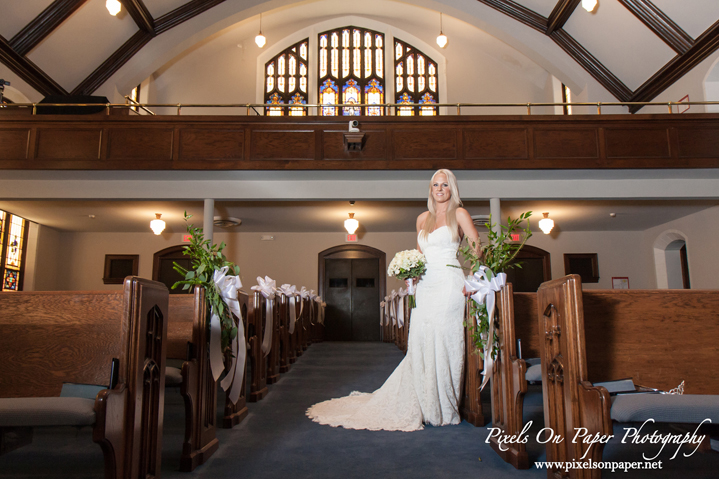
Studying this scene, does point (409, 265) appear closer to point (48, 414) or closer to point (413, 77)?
point (48, 414)

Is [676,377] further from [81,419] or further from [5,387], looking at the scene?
[5,387]

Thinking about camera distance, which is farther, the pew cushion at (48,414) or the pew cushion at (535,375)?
the pew cushion at (535,375)

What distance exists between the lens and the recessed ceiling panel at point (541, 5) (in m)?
9.45

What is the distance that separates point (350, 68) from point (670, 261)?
908 cm

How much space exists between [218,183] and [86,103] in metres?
2.35

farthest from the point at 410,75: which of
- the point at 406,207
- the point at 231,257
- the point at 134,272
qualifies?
the point at 134,272

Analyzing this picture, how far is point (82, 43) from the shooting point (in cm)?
905

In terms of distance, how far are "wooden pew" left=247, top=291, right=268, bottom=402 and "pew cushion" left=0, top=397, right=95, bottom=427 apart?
237 cm

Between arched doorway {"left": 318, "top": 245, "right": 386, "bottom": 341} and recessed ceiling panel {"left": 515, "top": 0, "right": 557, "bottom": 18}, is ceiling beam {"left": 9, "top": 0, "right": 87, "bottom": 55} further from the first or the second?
recessed ceiling panel {"left": 515, "top": 0, "right": 557, "bottom": 18}

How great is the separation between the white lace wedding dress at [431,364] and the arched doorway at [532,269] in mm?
9022

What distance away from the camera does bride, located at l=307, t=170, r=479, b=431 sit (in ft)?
10.6

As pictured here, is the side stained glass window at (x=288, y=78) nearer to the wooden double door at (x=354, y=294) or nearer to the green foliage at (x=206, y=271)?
the wooden double door at (x=354, y=294)

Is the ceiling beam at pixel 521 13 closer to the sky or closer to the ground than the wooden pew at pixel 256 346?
closer to the sky

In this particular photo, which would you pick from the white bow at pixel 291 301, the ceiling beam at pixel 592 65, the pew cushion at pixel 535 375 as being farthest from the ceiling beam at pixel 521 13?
the pew cushion at pixel 535 375
